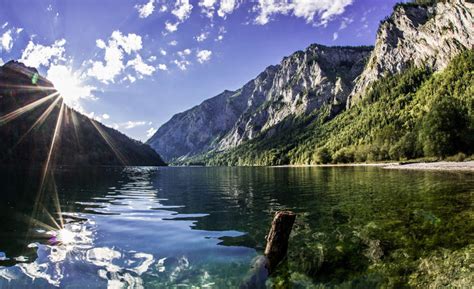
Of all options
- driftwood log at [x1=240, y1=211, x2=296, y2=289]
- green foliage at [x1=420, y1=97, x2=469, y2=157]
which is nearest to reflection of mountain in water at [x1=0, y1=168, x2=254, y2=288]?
driftwood log at [x1=240, y1=211, x2=296, y2=289]

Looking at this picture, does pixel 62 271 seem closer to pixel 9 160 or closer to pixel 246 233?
pixel 246 233

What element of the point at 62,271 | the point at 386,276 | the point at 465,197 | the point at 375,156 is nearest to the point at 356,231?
the point at 386,276

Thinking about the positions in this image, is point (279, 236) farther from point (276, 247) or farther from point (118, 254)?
point (118, 254)

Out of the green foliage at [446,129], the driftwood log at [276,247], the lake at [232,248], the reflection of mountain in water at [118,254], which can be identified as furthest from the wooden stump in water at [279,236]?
the green foliage at [446,129]

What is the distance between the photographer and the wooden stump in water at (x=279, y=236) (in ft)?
48.1

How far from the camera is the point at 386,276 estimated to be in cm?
1244

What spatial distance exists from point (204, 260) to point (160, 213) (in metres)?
15.8

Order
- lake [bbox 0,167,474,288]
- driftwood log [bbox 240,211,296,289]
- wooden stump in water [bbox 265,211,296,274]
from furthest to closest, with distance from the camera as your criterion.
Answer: wooden stump in water [bbox 265,211,296,274], driftwood log [bbox 240,211,296,289], lake [bbox 0,167,474,288]

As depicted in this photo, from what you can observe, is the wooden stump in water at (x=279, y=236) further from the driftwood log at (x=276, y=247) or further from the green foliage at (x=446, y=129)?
the green foliage at (x=446, y=129)

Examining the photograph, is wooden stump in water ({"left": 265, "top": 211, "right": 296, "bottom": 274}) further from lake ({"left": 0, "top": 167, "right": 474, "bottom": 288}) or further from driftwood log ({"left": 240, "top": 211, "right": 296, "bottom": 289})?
lake ({"left": 0, "top": 167, "right": 474, "bottom": 288})

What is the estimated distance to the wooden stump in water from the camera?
14.7 meters

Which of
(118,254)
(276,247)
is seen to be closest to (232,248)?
(276,247)

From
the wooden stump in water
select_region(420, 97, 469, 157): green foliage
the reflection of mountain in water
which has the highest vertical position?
select_region(420, 97, 469, 157): green foliage

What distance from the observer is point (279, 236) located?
15.1 m
